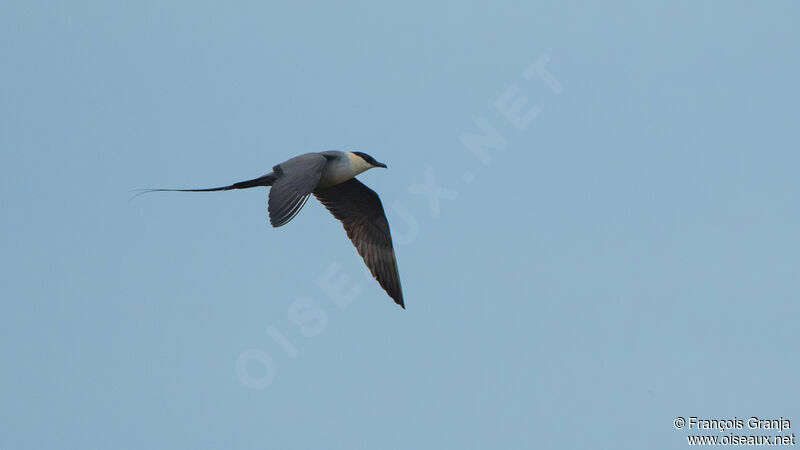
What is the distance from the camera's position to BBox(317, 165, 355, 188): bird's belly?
43.3 ft

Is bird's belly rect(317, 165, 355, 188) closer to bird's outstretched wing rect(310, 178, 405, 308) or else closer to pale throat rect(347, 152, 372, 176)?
pale throat rect(347, 152, 372, 176)

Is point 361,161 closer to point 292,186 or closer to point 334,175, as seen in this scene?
point 334,175

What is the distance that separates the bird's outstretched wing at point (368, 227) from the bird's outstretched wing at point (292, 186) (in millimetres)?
1831

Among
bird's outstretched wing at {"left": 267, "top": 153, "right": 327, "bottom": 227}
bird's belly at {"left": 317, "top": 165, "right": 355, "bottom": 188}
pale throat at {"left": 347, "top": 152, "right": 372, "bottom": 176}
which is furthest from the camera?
pale throat at {"left": 347, "top": 152, "right": 372, "bottom": 176}

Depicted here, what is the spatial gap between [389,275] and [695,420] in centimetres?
488

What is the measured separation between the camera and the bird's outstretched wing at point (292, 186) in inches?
423

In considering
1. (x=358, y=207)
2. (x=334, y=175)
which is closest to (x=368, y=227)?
(x=358, y=207)

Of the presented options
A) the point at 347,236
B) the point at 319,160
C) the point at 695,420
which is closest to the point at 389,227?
the point at 347,236

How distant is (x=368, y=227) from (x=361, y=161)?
1386mm

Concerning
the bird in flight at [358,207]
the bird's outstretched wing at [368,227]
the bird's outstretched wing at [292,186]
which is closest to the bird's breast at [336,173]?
the bird in flight at [358,207]

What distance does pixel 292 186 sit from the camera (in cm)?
1126

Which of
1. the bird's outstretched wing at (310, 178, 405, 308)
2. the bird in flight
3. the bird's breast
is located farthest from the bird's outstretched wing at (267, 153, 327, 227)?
the bird's outstretched wing at (310, 178, 405, 308)

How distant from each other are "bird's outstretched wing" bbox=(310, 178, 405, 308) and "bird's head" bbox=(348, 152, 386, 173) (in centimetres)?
76

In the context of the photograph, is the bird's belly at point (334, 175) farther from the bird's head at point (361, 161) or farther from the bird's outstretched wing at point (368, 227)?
the bird's outstretched wing at point (368, 227)
